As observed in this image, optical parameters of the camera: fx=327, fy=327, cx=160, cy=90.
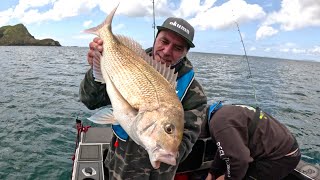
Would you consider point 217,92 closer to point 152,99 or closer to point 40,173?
point 40,173

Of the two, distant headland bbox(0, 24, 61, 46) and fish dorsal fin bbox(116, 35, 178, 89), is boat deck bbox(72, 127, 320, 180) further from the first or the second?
distant headland bbox(0, 24, 61, 46)

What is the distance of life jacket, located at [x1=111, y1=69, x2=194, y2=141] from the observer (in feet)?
11.6

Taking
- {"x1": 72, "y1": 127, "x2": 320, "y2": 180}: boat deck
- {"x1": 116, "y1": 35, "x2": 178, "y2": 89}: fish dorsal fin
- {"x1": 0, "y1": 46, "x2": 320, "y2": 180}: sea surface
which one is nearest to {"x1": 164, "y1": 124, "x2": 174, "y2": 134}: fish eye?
{"x1": 116, "y1": 35, "x2": 178, "y2": 89}: fish dorsal fin

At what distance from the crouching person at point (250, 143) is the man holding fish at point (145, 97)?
1.41 m

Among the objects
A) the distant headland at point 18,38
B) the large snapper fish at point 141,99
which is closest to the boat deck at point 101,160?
the large snapper fish at point 141,99

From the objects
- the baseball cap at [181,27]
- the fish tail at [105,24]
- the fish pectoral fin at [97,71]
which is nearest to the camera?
the fish pectoral fin at [97,71]

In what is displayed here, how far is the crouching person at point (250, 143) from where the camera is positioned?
4.83 meters

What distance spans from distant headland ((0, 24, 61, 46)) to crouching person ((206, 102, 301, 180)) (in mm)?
171694

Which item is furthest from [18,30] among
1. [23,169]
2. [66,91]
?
[23,169]

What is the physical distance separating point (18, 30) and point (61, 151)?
177 metres

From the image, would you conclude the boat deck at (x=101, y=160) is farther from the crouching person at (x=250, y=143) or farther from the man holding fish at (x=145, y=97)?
the man holding fish at (x=145, y=97)

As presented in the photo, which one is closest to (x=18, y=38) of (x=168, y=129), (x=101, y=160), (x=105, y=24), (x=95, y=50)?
(x=101, y=160)

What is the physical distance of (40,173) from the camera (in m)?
7.97

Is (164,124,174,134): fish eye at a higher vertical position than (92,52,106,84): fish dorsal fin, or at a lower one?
lower
